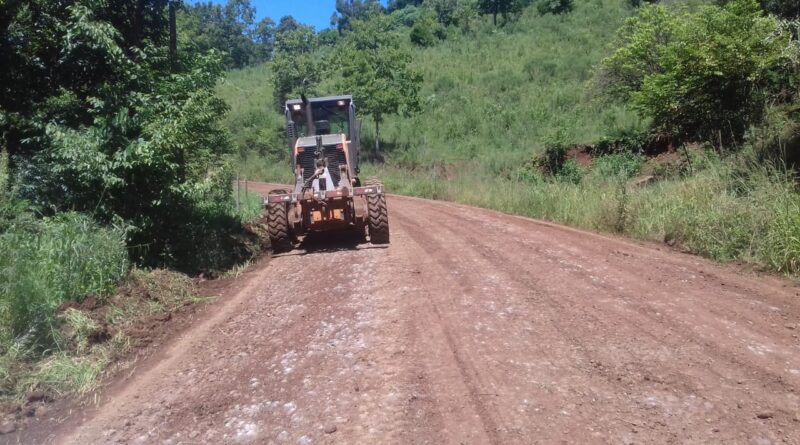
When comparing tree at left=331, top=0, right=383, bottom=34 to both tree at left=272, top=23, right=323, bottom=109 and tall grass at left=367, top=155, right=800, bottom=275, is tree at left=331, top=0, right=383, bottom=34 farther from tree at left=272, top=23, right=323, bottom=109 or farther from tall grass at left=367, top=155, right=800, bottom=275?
tall grass at left=367, top=155, right=800, bottom=275

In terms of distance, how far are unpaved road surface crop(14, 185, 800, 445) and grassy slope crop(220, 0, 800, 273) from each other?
1264 millimetres

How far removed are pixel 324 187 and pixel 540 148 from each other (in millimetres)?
18777

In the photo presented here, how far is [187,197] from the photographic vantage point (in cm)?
997

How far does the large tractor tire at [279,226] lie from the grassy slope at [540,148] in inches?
110

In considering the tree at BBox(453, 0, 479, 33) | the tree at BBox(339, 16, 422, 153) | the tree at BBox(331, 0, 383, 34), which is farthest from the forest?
the tree at BBox(331, 0, 383, 34)

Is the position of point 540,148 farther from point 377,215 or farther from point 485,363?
point 485,363

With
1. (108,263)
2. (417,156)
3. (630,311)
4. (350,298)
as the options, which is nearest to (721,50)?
(630,311)

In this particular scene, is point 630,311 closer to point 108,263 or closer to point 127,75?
point 108,263

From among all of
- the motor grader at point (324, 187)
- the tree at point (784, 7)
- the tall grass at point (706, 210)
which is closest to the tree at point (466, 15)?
the tree at point (784, 7)

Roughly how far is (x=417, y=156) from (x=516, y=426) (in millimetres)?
29503

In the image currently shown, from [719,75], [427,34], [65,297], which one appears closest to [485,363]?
[65,297]

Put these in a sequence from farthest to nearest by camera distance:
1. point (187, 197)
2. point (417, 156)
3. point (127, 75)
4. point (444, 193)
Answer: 1. point (417, 156)
2. point (444, 193)
3. point (187, 197)
4. point (127, 75)

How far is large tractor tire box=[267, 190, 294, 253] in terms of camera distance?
11.3 metres

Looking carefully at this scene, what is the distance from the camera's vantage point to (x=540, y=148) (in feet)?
94.2
